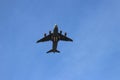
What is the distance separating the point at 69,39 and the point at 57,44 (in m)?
5.48

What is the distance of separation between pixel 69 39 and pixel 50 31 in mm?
10715

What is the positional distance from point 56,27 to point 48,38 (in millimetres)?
9325

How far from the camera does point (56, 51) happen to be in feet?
654

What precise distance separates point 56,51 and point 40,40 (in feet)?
29.7

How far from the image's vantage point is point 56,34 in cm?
18888

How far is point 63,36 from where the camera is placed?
194750mm

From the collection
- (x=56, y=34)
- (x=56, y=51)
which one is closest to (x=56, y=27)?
(x=56, y=34)

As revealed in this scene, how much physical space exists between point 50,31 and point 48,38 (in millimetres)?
5296

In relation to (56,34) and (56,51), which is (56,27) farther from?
(56,51)

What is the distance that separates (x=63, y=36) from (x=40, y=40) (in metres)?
9.82

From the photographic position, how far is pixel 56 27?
18638 cm

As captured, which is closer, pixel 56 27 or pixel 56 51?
pixel 56 27

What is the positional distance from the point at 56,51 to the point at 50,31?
13.1 meters

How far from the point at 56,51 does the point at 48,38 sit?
8400mm
